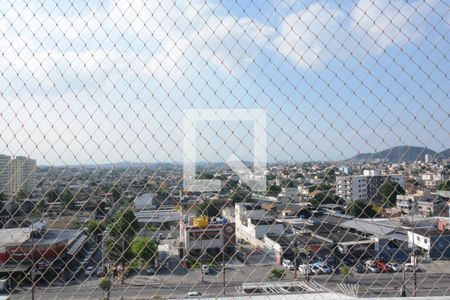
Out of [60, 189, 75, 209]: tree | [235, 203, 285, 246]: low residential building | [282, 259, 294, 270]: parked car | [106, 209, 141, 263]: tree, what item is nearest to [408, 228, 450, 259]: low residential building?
[282, 259, 294, 270]: parked car

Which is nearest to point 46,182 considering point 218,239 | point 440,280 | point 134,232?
point 134,232

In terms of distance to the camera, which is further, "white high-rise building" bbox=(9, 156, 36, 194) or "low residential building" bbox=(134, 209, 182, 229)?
"low residential building" bbox=(134, 209, 182, 229)

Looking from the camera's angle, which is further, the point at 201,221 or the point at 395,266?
the point at 395,266

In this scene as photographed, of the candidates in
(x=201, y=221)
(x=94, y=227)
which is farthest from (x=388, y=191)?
(x=94, y=227)

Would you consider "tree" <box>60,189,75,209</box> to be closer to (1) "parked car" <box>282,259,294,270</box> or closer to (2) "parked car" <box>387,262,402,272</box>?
(1) "parked car" <box>282,259,294,270</box>

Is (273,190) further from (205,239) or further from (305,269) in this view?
(305,269)

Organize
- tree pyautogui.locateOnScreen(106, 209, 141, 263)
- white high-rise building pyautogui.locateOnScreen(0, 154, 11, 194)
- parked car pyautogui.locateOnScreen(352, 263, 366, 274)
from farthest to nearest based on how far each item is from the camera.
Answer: parked car pyautogui.locateOnScreen(352, 263, 366, 274) → tree pyautogui.locateOnScreen(106, 209, 141, 263) → white high-rise building pyautogui.locateOnScreen(0, 154, 11, 194)

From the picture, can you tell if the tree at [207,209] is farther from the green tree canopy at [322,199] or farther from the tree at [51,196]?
the tree at [51,196]
